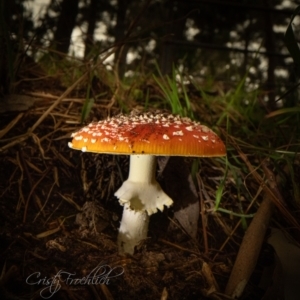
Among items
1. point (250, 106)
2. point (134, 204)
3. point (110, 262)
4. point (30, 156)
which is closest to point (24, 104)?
point (30, 156)

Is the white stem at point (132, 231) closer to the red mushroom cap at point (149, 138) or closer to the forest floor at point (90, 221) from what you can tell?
the forest floor at point (90, 221)

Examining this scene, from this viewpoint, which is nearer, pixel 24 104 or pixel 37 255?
pixel 37 255

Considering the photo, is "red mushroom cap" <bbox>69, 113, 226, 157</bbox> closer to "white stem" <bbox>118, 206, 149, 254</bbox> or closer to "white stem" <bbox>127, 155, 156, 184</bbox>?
"white stem" <bbox>127, 155, 156, 184</bbox>

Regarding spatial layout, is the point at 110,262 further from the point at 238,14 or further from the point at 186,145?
the point at 238,14

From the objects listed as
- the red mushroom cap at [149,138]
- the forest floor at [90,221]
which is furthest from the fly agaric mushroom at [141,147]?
the forest floor at [90,221]

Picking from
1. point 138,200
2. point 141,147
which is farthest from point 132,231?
point 141,147
